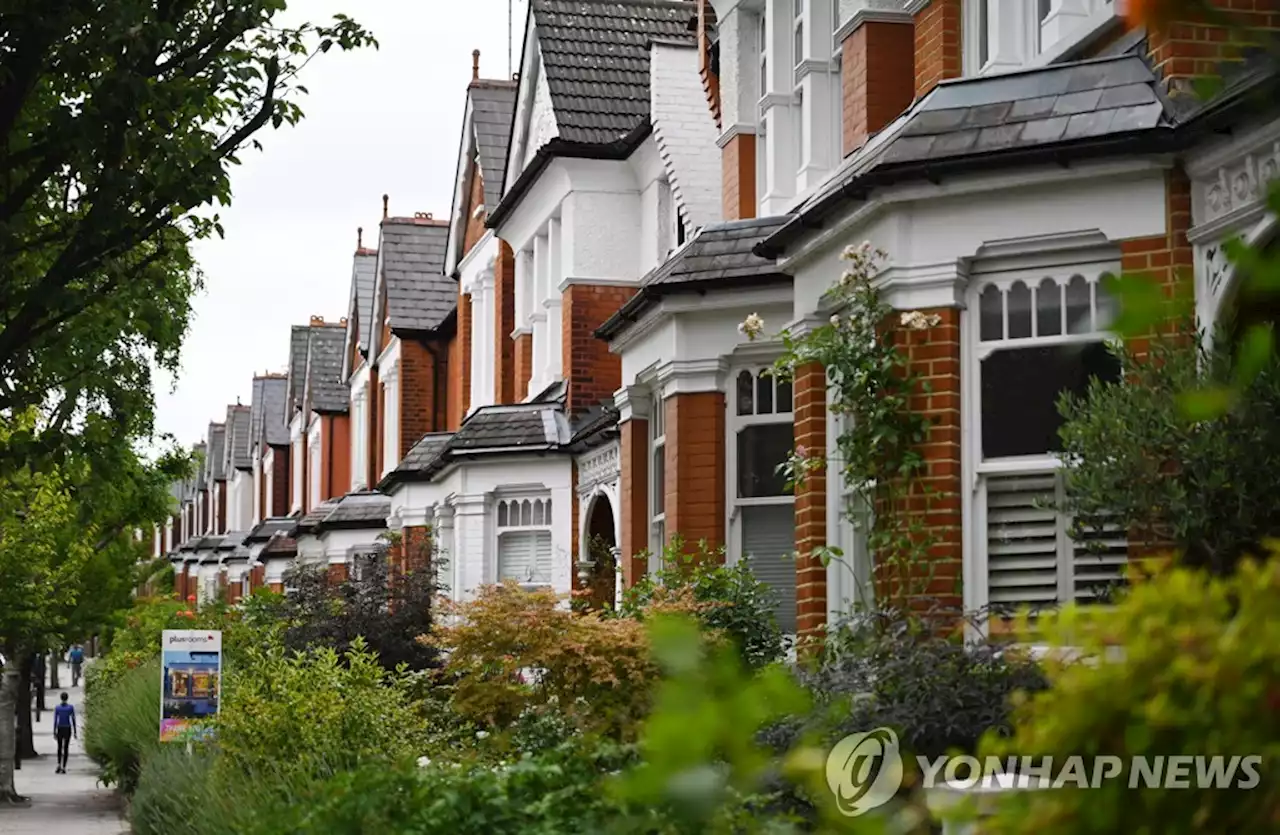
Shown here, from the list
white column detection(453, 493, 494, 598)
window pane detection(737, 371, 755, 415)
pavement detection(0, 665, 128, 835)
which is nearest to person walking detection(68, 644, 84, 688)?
pavement detection(0, 665, 128, 835)

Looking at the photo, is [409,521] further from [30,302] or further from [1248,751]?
[1248,751]

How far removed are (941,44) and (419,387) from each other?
23468 millimetres

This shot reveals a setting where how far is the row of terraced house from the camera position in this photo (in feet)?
34.3

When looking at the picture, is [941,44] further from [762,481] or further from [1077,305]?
[762,481]

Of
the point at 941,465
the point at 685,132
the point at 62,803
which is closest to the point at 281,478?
the point at 62,803

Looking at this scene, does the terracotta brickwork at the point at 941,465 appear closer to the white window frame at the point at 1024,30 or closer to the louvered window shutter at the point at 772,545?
the white window frame at the point at 1024,30

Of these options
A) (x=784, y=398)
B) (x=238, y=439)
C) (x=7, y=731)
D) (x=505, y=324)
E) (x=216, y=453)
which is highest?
(x=216, y=453)

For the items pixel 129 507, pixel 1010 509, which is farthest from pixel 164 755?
pixel 129 507

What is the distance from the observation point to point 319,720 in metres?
12.7

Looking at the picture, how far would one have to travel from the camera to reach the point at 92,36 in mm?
11125

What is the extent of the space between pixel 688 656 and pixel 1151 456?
7.33 meters

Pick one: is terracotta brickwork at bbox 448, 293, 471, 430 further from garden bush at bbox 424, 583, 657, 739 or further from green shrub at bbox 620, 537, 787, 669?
garden bush at bbox 424, 583, 657, 739

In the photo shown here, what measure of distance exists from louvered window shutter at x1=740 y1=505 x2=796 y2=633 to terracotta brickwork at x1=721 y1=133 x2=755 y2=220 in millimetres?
2731

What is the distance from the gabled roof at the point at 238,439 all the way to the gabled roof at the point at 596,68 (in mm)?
43864
